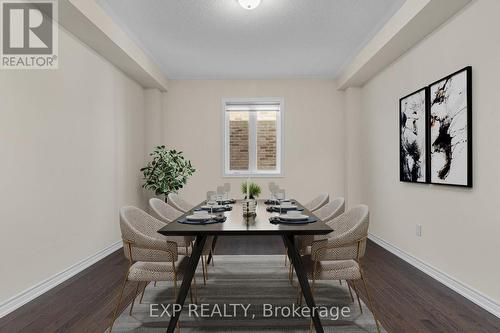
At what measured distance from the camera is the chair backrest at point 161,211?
3.33 metres

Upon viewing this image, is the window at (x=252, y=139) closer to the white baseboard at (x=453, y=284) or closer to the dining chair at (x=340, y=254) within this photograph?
the white baseboard at (x=453, y=284)

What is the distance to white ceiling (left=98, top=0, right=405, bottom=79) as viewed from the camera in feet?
12.0

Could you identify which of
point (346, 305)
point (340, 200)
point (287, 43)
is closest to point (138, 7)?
point (287, 43)

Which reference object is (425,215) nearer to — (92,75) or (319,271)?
(319,271)

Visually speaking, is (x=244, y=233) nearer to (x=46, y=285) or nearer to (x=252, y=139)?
(x=46, y=285)

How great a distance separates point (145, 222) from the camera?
9.58ft

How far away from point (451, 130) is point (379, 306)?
177 cm

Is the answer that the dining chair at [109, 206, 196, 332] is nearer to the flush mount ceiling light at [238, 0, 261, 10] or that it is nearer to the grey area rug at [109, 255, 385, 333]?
the grey area rug at [109, 255, 385, 333]

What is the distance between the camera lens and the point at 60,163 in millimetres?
3545

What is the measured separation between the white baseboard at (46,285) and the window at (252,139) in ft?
9.45

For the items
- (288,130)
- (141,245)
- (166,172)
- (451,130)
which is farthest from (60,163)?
(288,130)

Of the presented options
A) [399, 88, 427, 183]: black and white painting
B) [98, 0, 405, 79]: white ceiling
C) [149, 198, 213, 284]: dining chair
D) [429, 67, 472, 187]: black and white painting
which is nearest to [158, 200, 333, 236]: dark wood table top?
[149, 198, 213, 284]: dining chair

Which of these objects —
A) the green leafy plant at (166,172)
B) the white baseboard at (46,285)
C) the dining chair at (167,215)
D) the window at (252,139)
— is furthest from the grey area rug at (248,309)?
the window at (252,139)

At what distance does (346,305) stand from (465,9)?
277cm
